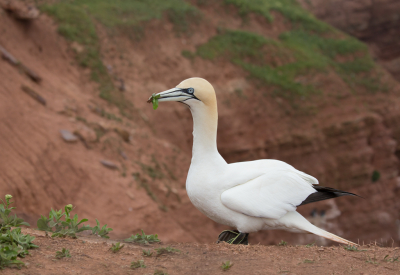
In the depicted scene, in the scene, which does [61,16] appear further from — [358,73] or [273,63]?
[358,73]

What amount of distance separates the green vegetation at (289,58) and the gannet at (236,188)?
53.0 feet

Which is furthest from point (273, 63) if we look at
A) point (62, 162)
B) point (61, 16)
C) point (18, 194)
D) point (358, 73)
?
point (18, 194)

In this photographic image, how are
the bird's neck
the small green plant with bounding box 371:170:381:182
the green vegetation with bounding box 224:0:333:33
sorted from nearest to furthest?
the bird's neck, the small green plant with bounding box 371:170:381:182, the green vegetation with bounding box 224:0:333:33

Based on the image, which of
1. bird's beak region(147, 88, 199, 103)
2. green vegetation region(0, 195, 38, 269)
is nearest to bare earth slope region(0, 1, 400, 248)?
bird's beak region(147, 88, 199, 103)

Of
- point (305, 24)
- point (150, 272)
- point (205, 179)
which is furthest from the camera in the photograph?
point (305, 24)

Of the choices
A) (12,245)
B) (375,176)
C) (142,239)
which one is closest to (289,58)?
(375,176)

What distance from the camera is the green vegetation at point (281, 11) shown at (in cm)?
2523

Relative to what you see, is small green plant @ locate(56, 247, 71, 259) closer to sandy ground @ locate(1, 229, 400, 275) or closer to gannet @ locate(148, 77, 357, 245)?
sandy ground @ locate(1, 229, 400, 275)

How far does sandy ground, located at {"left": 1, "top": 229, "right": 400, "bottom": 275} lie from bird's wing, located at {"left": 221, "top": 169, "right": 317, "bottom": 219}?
43 centimetres

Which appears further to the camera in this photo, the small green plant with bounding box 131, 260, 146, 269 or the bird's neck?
the bird's neck

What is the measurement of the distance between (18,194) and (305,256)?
735 centimetres

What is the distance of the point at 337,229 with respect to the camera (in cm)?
2234

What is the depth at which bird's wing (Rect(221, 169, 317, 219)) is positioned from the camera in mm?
5160

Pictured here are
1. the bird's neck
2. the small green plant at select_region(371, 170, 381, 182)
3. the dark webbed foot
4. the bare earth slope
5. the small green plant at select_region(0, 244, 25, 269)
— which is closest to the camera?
the small green plant at select_region(0, 244, 25, 269)
